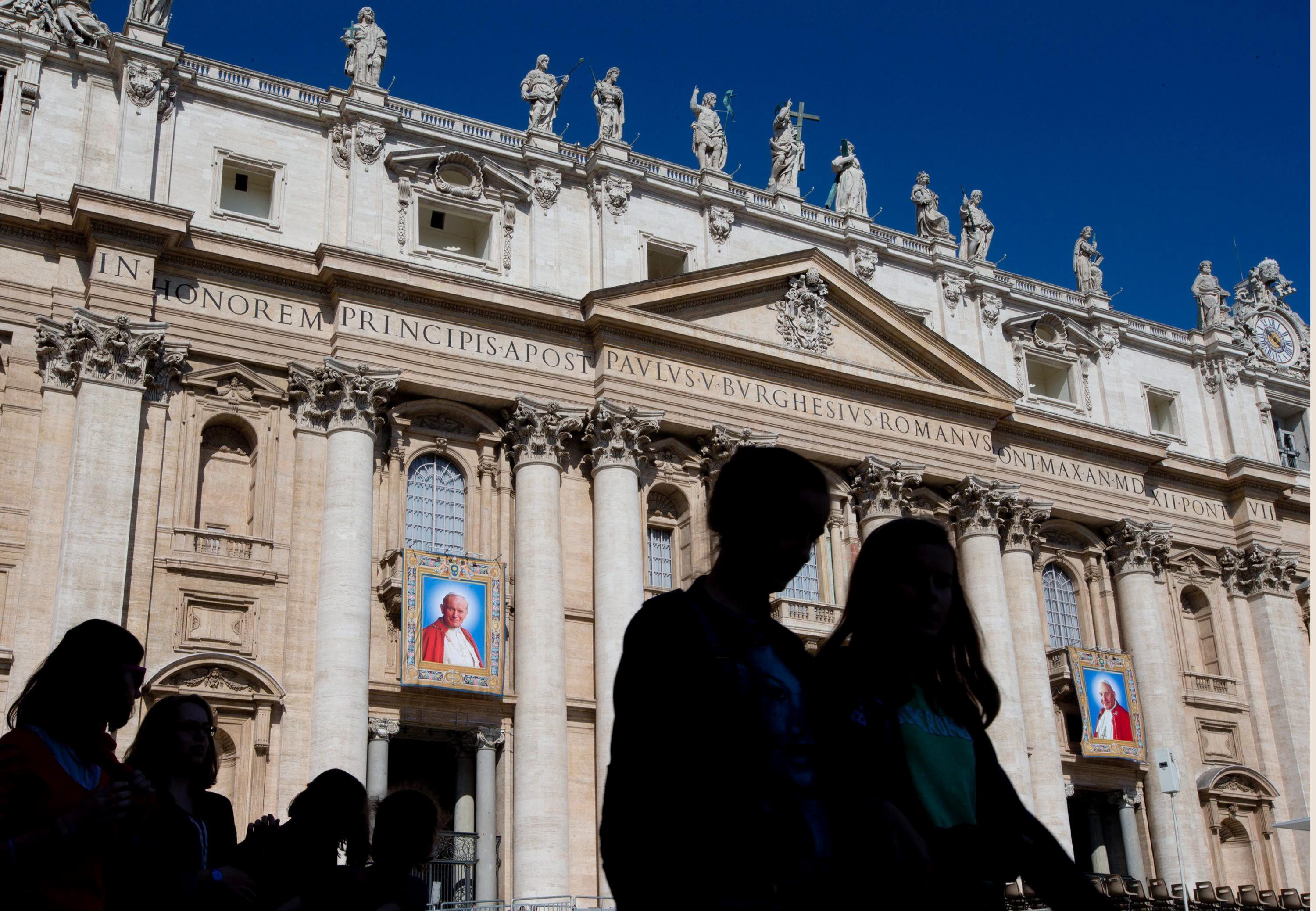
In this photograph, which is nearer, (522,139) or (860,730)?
(860,730)

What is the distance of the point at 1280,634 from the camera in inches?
1359

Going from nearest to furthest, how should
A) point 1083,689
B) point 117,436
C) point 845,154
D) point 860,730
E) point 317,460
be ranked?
point 860,730 → point 117,436 → point 317,460 → point 1083,689 → point 845,154

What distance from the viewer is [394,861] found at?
666cm

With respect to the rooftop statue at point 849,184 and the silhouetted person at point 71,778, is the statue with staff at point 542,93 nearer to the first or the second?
the rooftop statue at point 849,184

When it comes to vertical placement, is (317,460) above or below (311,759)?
above

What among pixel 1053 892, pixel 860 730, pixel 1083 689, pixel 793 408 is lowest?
pixel 1053 892

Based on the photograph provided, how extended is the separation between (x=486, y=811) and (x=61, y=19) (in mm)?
16087

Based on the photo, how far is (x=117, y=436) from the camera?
22.1m

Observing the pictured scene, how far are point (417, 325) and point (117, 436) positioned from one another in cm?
584

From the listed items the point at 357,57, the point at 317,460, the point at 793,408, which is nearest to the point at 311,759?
the point at 317,460

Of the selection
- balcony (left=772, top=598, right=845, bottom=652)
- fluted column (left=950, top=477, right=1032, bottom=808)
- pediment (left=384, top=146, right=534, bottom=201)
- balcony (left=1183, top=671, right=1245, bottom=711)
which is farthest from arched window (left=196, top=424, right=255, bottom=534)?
balcony (left=1183, top=671, right=1245, bottom=711)

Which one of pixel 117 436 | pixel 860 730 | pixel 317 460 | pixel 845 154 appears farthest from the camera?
pixel 845 154

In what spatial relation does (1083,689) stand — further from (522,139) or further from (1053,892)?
(1053,892)

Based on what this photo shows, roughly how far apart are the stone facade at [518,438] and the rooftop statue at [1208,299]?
4772mm
